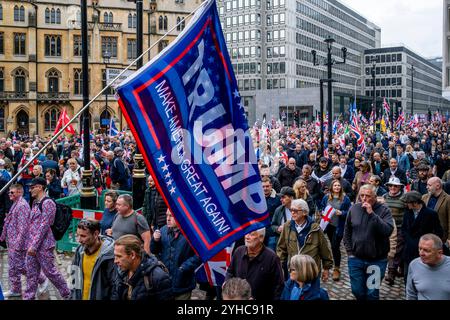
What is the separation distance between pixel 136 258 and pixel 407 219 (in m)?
4.55

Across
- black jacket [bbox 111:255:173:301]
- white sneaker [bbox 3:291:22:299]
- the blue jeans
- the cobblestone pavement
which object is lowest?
the cobblestone pavement

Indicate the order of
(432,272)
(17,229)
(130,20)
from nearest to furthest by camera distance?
(432,272) < (17,229) < (130,20)


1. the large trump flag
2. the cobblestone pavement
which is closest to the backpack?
the cobblestone pavement

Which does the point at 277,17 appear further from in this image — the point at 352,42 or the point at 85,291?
the point at 85,291

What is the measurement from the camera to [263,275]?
5121 millimetres

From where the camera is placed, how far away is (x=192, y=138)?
4.64 meters

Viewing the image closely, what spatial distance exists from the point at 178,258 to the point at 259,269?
1276 mm

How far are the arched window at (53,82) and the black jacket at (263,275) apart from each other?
61613 mm

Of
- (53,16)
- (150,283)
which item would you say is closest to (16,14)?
(53,16)

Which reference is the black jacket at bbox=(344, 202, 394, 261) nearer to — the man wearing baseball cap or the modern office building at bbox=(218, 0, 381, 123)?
the man wearing baseball cap

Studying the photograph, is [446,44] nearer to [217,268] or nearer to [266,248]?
[217,268]

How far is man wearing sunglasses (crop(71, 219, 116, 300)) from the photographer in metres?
5.06

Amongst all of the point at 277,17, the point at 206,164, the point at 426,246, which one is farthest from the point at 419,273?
the point at 277,17

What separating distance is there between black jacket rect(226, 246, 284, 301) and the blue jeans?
6.61 feet
